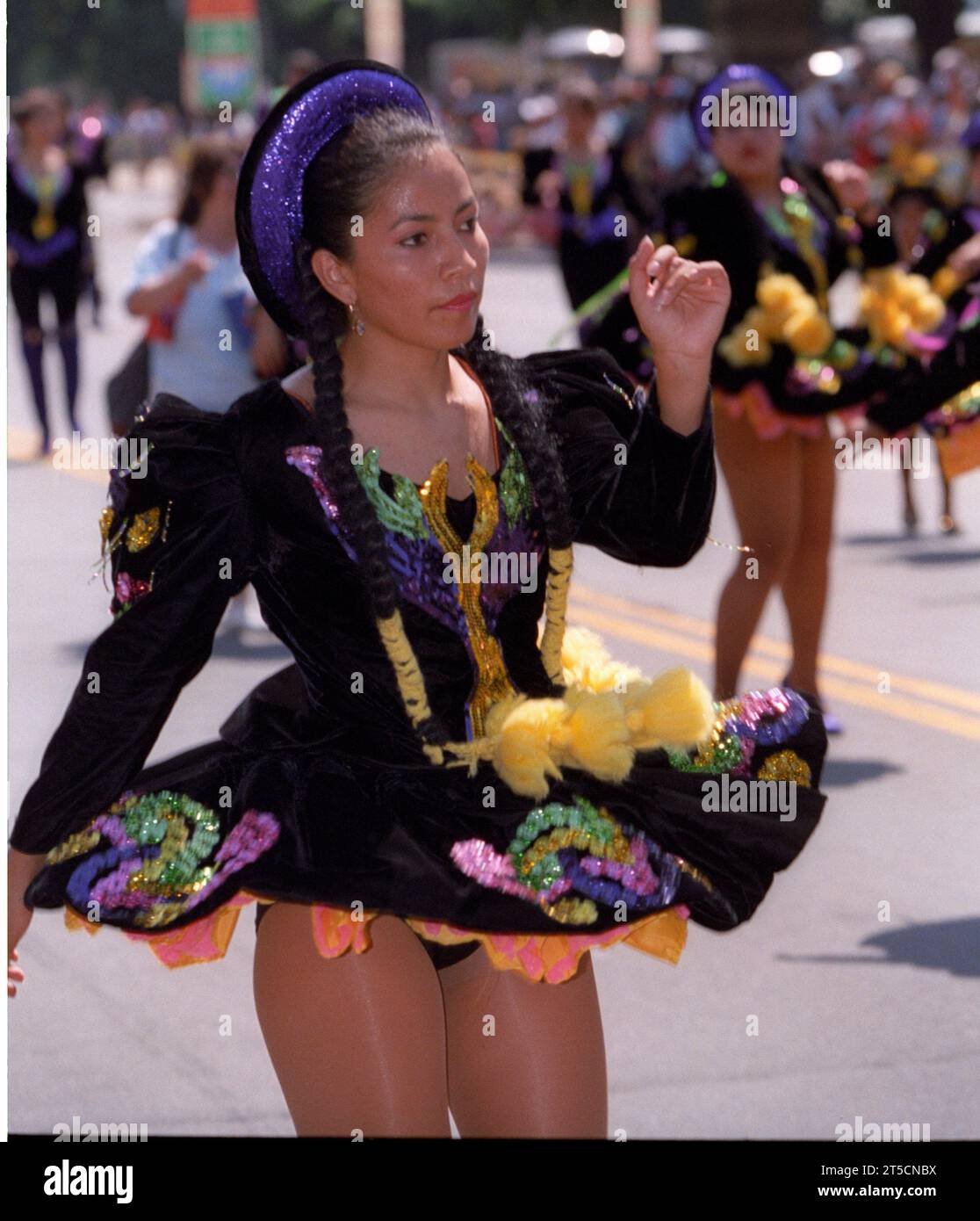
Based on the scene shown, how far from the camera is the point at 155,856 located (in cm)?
312

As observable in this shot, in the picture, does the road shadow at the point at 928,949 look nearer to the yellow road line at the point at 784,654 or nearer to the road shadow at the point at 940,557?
the yellow road line at the point at 784,654

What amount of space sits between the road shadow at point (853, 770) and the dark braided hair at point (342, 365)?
4143mm

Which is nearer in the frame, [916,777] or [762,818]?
[762,818]

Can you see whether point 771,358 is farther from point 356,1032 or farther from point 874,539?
point 356,1032

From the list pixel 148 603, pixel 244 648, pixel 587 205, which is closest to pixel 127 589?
pixel 148 603

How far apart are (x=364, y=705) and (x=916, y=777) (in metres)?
4.49

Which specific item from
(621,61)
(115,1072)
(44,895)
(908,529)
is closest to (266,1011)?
(44,895)

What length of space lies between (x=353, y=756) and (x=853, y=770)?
4535 mm

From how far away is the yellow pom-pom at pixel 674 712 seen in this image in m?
3.29

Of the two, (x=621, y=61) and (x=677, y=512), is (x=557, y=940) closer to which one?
(x=677, y=512)

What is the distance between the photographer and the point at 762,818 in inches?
129

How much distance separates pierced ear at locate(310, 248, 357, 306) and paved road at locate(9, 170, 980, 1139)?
158cm

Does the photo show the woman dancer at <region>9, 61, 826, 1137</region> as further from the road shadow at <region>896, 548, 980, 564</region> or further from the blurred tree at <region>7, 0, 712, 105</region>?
the blurred tree at <region>7, 0, 712, 105</region>
